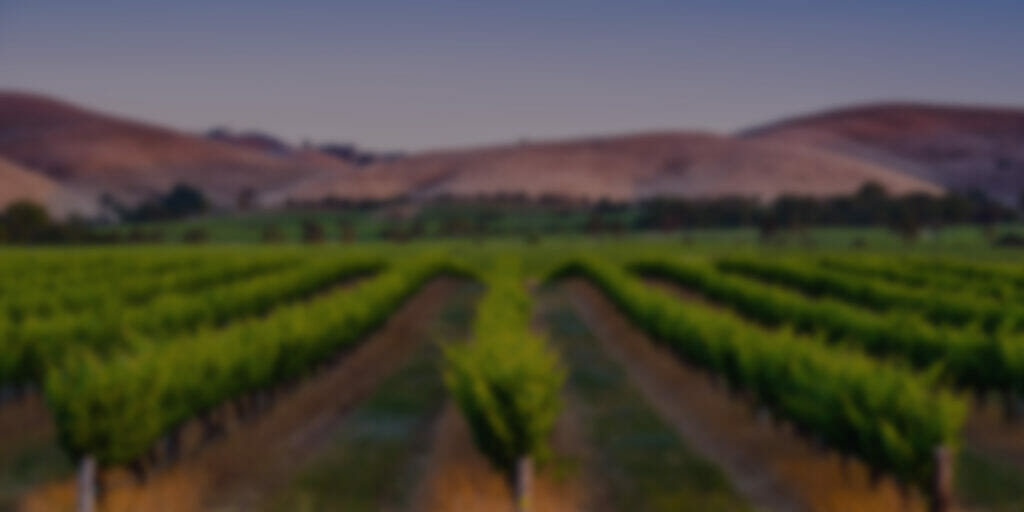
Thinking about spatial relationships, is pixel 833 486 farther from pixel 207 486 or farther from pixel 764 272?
pixel 764 272

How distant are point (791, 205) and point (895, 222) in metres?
13.8

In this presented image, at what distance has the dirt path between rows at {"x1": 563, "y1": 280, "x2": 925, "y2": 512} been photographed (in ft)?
51.5

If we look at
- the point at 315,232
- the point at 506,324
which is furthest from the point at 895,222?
the point at 506,324

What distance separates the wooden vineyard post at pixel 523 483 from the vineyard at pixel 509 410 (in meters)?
0.04

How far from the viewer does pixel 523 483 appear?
14.7 metres

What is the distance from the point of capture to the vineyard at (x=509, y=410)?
15.2 meters

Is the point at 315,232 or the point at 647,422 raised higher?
the point at 647,422

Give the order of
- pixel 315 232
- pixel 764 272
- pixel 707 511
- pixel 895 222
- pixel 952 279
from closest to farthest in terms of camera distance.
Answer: pixel 707 511 < pixel 952 279 < pixel 764 272 < pixel 895 222 < pixel 315 232

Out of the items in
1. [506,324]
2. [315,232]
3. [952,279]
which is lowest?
[315,232]

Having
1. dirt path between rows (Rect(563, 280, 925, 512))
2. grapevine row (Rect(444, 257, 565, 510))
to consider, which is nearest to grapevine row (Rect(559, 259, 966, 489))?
dirt path between rows (Rect(563, 280, 925, 512))

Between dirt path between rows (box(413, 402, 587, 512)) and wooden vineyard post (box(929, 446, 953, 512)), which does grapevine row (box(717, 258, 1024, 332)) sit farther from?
dirt path between rows (box(413, 402, 587, 512))

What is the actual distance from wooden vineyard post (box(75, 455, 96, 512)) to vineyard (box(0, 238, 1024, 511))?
0.04m

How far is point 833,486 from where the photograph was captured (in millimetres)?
16344

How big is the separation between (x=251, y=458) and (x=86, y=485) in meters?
4.03
